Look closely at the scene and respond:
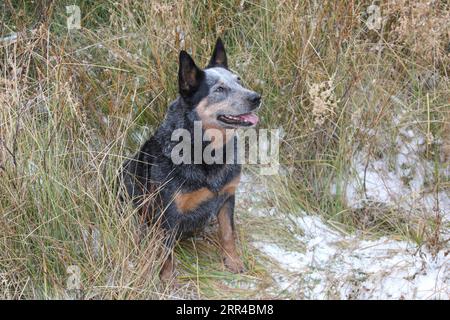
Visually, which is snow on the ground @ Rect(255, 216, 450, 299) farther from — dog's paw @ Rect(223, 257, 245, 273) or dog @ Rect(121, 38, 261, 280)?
dog @ Rect(121, 38, 261, 280)

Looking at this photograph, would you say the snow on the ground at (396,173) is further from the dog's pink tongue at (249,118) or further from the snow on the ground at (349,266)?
the dog's pink tongue at (249,118)

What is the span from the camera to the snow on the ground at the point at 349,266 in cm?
330

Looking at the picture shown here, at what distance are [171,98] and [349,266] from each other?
1493 mm

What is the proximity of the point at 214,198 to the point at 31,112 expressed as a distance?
115cm

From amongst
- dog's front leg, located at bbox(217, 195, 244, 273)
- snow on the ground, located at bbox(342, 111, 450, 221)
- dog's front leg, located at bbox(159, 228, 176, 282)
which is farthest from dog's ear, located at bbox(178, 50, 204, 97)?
snow on the ground, located at bbox(342, 111, 450, 221)

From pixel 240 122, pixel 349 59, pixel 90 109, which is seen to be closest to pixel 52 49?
pixel 90 109

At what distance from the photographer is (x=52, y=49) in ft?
13.5

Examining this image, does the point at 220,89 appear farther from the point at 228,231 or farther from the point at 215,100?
the point at 228,231

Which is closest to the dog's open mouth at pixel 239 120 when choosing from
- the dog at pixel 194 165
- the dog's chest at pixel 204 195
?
the dog at pixel 194 165

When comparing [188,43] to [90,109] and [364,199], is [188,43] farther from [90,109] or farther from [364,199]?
[364,199]

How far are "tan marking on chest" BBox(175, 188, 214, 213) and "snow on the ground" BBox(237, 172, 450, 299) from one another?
48 cm

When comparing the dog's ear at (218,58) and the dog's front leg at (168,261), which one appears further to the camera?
the dog's ear at (218,58)

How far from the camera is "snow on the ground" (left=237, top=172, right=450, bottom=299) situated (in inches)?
130

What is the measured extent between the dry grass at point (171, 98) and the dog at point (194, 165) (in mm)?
153
